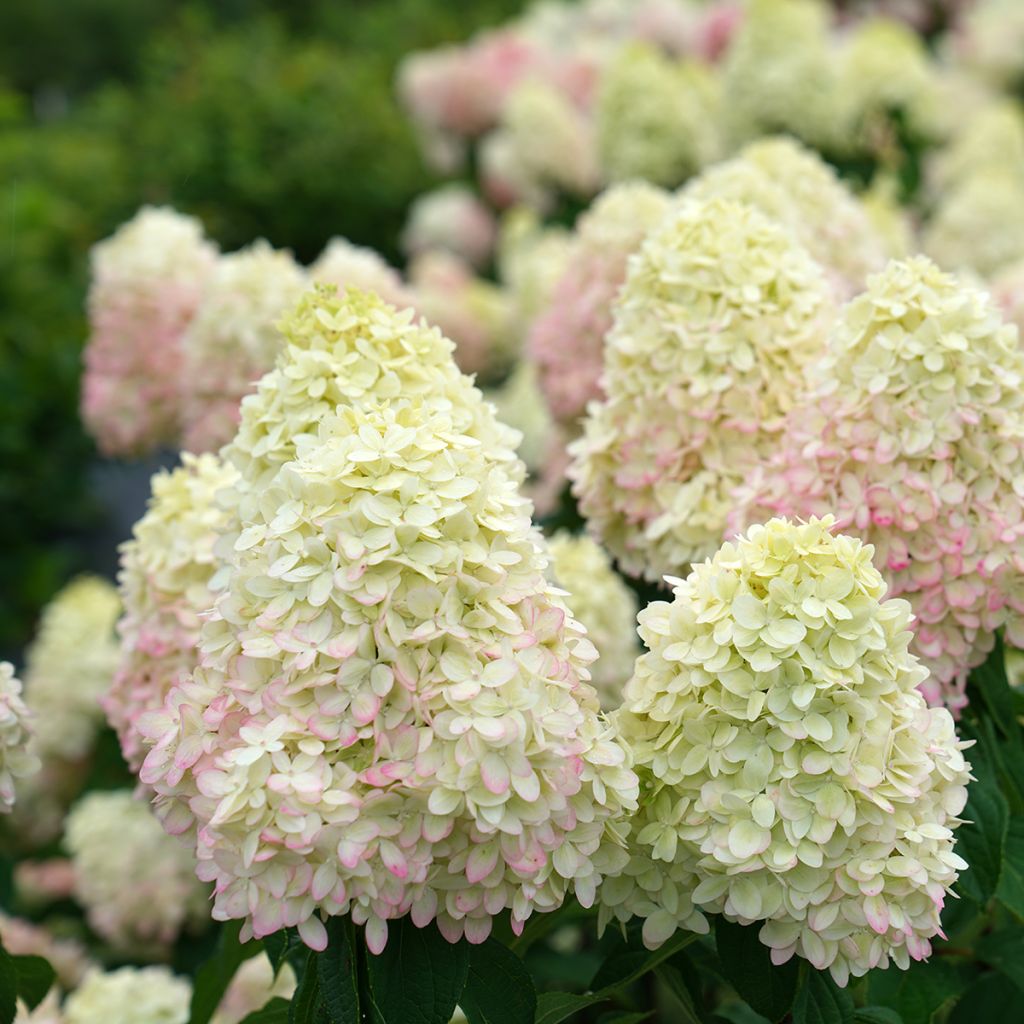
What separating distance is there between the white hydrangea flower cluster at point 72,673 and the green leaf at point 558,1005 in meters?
1.45

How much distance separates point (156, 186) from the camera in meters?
5.65

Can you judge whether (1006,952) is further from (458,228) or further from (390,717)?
(458,228)

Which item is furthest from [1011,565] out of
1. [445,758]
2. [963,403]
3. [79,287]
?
[79,287]

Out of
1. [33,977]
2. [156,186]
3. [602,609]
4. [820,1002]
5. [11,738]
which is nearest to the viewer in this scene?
[820,1002]

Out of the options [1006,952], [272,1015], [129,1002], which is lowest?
[129,1002]

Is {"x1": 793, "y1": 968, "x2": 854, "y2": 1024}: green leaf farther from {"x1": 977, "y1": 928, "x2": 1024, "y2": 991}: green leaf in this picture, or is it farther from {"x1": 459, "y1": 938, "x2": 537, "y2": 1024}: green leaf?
{"x1": 977, "y1": 928, "x2": 1024, "y2": 991}: green leaf

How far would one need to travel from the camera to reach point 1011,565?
135cm

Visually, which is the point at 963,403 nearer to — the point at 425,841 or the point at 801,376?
the point at 801,376

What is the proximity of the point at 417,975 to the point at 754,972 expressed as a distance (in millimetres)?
259

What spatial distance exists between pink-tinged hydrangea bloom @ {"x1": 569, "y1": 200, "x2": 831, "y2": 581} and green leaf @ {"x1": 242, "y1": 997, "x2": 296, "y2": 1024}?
56 centimetres

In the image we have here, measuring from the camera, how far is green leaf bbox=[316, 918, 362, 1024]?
108 cm

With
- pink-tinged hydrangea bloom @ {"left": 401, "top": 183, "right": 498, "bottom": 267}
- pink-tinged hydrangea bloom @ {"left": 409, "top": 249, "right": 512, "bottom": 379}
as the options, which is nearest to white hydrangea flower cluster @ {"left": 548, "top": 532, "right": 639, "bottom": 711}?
pink-tinged hydrangea bloom @ {"left": 409, "top": 249, "right": 512, "bottom": 379}

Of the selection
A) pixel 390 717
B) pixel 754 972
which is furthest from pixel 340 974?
pixel 754 972

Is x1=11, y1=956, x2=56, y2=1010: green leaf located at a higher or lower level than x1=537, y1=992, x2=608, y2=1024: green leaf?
lower
